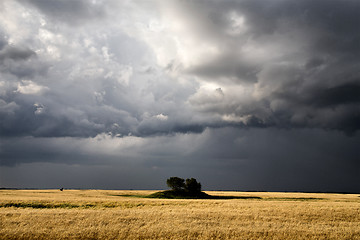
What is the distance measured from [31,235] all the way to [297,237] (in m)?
20.0

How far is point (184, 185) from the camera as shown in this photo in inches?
3533

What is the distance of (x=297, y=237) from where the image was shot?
69.0 feet

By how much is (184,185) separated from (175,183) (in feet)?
10.1

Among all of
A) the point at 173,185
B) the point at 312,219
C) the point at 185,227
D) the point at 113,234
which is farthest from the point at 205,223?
the point at 173,185

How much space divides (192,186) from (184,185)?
2.67 meters

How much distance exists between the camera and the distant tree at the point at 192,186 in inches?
3497

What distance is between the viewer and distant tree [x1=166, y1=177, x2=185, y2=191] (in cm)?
8948

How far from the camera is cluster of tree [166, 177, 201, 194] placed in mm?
88812

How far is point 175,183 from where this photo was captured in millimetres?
90188

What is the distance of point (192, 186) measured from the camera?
293ft

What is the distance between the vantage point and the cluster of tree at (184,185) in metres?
88.8

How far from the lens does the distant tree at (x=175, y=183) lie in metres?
89.5

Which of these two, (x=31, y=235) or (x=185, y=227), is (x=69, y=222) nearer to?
(x=31, y=235)

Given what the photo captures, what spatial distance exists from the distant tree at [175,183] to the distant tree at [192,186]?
1.62m
